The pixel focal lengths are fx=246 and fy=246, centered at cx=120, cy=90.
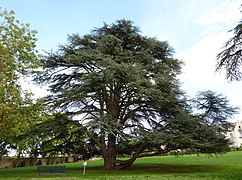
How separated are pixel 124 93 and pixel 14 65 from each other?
7918mm

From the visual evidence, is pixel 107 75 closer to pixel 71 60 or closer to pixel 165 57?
pixel 71 60

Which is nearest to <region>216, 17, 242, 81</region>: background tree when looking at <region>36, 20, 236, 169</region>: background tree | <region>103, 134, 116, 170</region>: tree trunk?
<region>36, 20, 236, 169</region>: background tree

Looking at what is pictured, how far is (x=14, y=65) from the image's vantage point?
43.8 feet

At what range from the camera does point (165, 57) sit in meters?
19.2

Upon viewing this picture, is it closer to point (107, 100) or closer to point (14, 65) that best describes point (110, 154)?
point (107, 100)

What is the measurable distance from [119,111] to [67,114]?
4.14 metres

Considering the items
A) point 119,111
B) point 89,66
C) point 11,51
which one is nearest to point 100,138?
point 119,111

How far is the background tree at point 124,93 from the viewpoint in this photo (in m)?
14.9

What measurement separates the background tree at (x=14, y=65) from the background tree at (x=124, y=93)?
2623mm

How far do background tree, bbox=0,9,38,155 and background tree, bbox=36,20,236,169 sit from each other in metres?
2.62

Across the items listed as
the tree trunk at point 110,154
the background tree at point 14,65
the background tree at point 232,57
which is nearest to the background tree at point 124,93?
the tree trunk at point 110,154

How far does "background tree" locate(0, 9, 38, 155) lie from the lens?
1298 cm

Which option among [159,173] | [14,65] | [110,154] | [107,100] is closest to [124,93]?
[107,100]

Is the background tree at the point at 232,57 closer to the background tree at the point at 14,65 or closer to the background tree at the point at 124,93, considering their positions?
the background tree at the point at 124,93
